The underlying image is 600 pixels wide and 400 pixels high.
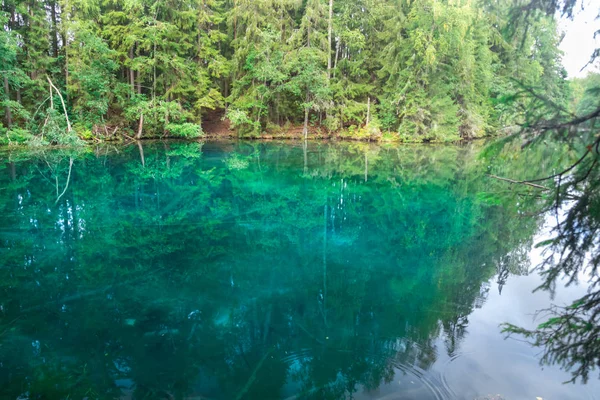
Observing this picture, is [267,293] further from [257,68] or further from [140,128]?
[257,68]

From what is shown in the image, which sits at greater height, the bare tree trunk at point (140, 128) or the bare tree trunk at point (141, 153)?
the bare tree trunk at point (140, 128)

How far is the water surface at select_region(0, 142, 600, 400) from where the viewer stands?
4277 millimetres

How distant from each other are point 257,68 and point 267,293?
79.0 feet

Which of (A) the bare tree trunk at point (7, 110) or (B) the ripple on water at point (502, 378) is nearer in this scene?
(B) the ripple on water at point (502, 378)

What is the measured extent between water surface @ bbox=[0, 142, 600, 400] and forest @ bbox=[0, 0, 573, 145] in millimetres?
13184

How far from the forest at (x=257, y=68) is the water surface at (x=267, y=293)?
13.2m

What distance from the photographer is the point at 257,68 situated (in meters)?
27.7

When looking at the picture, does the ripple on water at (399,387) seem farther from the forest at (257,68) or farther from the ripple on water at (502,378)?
the forest at (257,68)

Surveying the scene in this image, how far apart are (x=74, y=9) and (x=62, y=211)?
20.0 meters

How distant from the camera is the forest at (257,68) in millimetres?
23438

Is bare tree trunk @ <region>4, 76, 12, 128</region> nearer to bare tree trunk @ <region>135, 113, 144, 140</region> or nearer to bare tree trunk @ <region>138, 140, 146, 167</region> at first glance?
bare tree trunk @ <region>138, 140, 146, 167</region>

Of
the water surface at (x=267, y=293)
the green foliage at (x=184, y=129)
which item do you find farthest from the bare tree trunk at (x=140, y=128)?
the water surface at (x=267, y=293)

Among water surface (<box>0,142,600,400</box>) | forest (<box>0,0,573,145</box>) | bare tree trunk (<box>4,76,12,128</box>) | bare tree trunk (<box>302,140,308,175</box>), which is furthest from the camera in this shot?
forest (<box>0,0,573,145</box>)

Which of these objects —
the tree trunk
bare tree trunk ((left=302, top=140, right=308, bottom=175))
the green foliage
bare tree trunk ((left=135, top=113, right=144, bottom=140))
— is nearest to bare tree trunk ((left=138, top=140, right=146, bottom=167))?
bare tree trunk ((left=135, top=113, right=144, bottom=140))
